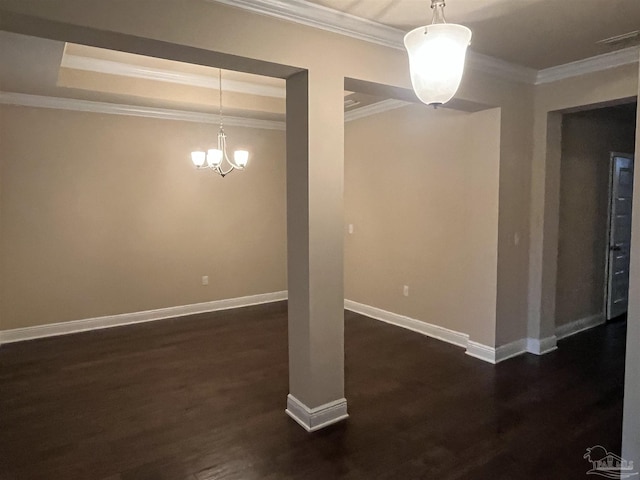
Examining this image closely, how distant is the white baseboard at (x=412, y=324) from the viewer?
15.4 feet

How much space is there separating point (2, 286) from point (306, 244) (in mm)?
Result: 3798

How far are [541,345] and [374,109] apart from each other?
330 centimetres

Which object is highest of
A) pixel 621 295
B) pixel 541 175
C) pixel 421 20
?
pixel 421 20

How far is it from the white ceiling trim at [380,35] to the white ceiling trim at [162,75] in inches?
96.2

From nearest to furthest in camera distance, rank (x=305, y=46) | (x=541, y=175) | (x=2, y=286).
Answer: (x=305, y=46), (x=541, y=175), (x=2, y=286)

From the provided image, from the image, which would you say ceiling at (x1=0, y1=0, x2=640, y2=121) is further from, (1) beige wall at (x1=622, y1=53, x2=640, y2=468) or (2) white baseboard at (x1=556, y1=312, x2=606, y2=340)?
(2) white baseboard at (x1=556, y1=312, x2=606, y2=340)

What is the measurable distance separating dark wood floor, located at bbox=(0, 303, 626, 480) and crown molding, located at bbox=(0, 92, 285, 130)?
2.59m

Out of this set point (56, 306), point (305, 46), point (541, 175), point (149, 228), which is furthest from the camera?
point (149, 228)

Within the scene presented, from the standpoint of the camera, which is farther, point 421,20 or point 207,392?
point 207,392

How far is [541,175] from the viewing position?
14.0ft

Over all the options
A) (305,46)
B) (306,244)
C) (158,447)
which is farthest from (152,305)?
(305,46)

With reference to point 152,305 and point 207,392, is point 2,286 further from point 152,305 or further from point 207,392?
point 207,392

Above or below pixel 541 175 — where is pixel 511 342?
below

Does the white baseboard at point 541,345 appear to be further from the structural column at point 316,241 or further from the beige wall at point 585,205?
the structural column at point 316,241
